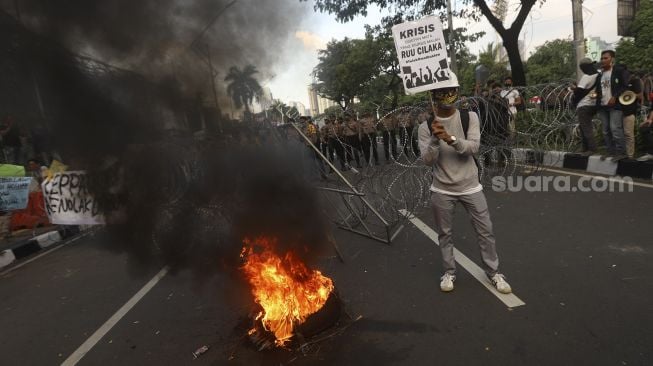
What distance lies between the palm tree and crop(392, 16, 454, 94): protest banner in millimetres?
1994

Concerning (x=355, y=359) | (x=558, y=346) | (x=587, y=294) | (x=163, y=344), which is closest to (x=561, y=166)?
(x=587, y=294)

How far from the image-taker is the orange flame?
3.30m

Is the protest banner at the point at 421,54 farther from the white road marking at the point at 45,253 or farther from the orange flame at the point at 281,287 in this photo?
the white road marking at the point at 45,253

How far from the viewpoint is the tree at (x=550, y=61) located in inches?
1719

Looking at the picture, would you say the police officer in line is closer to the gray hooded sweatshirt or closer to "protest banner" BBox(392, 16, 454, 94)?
"protest banner" BBox(392, 16, 454, 94)

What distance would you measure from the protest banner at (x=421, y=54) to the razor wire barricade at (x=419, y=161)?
965mm

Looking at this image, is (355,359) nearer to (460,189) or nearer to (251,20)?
(460,189)

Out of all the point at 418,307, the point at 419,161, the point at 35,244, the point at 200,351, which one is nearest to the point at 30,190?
the point at 35,244

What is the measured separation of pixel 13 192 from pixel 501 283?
28.3 feet

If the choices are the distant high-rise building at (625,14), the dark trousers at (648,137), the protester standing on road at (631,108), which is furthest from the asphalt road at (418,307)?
the distant high-rise building at (625,14)

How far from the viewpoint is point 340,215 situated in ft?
20.3

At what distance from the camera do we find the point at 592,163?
827 centimetres

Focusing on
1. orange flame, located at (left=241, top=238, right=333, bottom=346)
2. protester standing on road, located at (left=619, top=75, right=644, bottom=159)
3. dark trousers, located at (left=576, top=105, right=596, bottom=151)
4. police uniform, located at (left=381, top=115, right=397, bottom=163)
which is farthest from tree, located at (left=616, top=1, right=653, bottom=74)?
orange flame, located at (left=241, top=238, right=333, bottom=346)

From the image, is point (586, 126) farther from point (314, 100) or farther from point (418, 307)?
point (418, 307)
